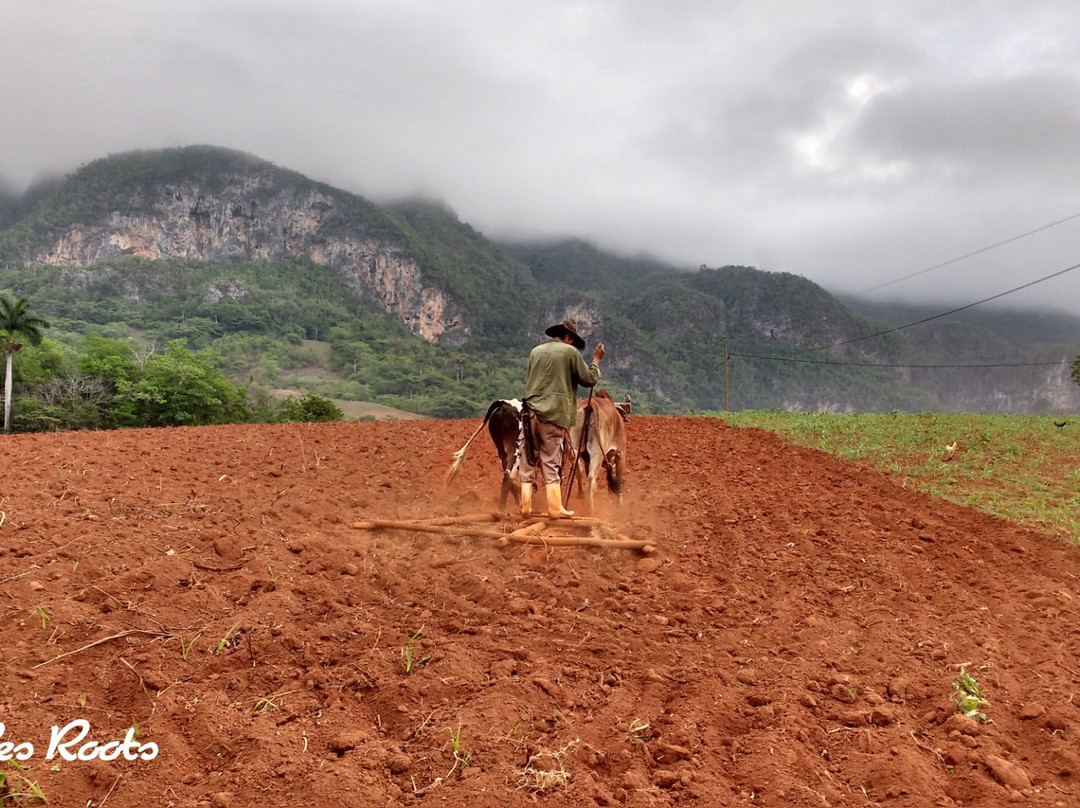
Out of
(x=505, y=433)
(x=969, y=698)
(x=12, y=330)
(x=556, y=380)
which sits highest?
(x=12, y=330)

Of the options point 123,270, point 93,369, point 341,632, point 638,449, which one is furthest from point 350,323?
point 341,632

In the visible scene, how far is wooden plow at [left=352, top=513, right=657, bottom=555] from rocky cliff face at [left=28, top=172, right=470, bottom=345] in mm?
124772

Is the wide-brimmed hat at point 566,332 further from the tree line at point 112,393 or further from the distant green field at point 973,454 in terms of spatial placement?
the tree line at point 112,393

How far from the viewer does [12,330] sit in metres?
33.8

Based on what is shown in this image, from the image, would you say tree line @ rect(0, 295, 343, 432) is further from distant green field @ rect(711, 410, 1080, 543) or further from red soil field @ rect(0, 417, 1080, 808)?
red soil field @ rect(0, 417, 1080, 808)

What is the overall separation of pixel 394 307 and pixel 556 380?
131 m

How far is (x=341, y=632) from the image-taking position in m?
4.02

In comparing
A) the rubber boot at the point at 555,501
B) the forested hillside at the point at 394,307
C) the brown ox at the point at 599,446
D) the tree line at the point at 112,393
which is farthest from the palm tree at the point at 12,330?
the forested hillside at the point at 394,307

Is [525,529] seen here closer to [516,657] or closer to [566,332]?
[516,657]

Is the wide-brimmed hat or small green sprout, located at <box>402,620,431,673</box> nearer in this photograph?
small green sprout, located at <box>402,620,431,673</box>

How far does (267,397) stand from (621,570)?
4502cm

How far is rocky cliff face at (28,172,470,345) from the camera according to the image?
131 m

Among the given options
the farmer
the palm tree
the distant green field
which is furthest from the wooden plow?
the palm tree

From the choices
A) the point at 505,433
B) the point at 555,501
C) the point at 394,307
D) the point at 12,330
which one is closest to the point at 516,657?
the point at 555,501
